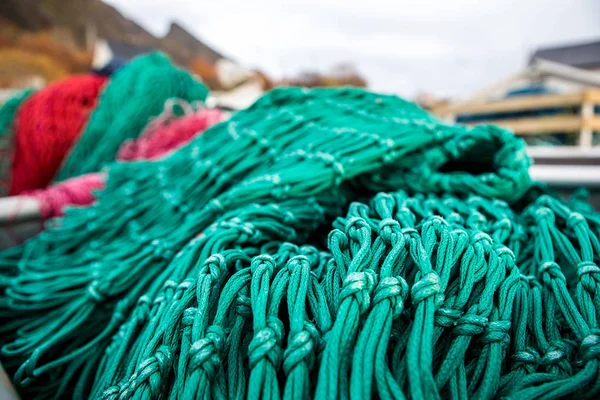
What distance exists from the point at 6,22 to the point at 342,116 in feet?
14.9

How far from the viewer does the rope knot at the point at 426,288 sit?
32 centimetres

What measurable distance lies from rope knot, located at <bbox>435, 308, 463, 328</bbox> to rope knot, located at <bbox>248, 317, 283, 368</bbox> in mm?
120

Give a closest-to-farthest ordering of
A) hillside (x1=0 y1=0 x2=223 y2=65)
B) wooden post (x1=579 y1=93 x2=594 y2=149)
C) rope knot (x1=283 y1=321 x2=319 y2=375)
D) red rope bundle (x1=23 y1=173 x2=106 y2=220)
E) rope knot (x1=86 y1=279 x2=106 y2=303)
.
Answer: rope knot (x1=283 y1=321 x2=319 y2=375), rope knot (x1=86 y1=279 x2=106 y2=303), red rope bundle (x1=23 y1=173 x2=106 y2=220), wooden post (x1=579 y1=93 x2=594 y2=149), hillside (x1=0 y1=0 x2=223 y2=65)

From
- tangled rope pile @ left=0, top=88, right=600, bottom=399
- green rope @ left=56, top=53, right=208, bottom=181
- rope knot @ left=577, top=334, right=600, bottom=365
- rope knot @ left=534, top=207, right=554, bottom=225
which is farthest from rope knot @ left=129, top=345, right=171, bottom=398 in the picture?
green rope @ left=56, top=53, right=208, bottom=181

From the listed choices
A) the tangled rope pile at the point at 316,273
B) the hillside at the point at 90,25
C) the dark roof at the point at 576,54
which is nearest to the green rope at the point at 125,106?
the tangled rope pile at the point at 316,273

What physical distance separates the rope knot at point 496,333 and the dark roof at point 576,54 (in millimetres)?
6631

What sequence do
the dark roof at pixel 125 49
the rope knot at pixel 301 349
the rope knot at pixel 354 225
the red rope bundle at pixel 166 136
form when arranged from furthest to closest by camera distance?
1. the dark roof at pixel 125 49
2. the red rope bundle at pixel 166 136
3. the rope knot at pixel 354 225
4. the rope knot at pixel 301 349

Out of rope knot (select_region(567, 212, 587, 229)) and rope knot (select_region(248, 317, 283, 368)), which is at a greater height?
rope knot (select_region(248, 317, 283, 368))

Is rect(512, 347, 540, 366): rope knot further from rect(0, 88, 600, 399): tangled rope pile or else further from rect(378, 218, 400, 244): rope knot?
rect(378, 218, 400, 244): rope knot

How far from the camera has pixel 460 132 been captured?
0.58 m

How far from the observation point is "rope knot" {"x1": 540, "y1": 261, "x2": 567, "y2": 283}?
410 millimetres

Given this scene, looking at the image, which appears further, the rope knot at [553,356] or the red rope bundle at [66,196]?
the red rope bundle at [66,196]

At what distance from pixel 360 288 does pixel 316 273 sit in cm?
11

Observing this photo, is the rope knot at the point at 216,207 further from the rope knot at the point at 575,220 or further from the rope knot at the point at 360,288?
the rope knot at the point at 575,220
